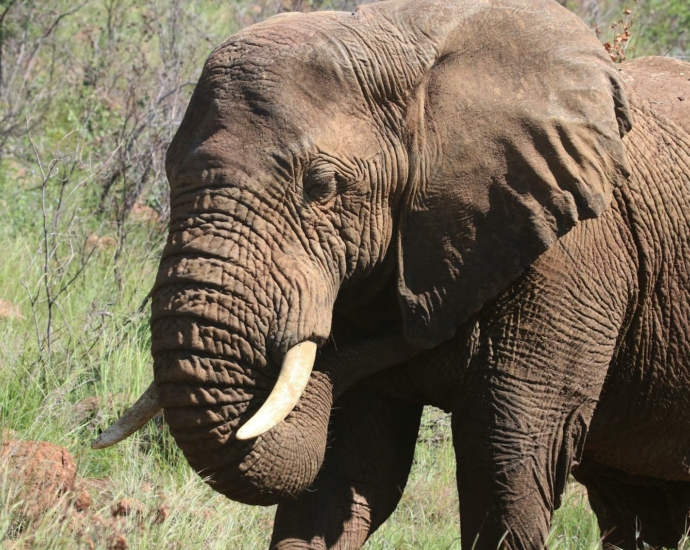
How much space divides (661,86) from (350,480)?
5.71ft

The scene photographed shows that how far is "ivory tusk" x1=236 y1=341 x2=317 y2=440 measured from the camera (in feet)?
11.0

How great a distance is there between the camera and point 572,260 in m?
3.98

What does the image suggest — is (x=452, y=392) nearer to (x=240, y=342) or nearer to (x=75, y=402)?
(x=240, y=342)

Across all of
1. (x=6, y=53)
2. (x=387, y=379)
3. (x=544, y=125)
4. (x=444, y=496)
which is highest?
(x=544, y=125)

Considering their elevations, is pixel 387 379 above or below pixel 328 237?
below

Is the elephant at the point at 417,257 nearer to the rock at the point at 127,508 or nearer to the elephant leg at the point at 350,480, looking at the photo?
the elephant leg at the point at 350,480

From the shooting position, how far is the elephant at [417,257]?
351 centimetres

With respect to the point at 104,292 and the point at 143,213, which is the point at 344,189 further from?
the point at 143,213

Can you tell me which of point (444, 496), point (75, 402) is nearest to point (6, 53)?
point (75, 402)

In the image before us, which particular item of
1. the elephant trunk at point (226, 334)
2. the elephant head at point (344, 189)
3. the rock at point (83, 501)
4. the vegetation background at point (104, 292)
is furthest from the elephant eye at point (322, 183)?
Answer: the rock at point (83, 501)

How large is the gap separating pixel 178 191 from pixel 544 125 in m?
1.10

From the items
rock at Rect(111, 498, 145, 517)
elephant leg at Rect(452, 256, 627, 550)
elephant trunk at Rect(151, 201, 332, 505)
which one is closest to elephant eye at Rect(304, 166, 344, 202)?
elephant trunk at Rect(151, 201, 332, 505)

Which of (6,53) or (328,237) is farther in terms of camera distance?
(6,53)

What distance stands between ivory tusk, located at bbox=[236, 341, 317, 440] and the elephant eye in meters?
0.42
